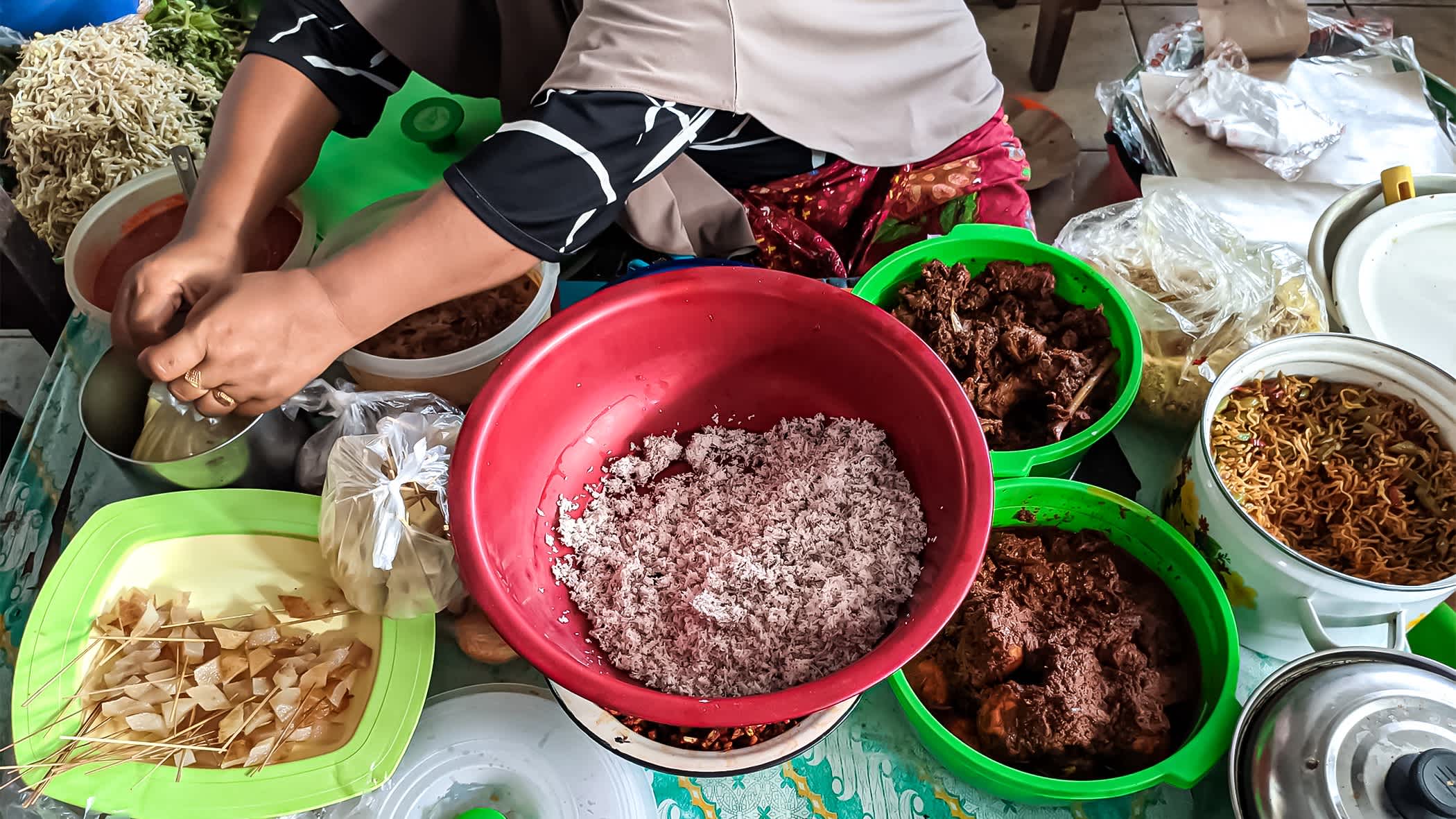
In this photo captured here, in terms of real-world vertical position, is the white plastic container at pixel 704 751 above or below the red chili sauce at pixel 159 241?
below

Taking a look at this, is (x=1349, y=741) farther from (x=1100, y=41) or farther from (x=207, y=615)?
(x=1100, y=41)

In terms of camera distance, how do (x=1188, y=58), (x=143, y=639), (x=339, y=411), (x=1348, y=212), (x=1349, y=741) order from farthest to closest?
(x=1188, y=58)
(x=1348, y=212)
(x=339, y=411)
(x=143, y=639)
(x=1349, y=741)

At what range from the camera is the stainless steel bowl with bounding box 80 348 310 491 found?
0.86 meters

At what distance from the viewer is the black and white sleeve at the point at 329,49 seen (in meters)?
0.92

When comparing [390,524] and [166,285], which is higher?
[166,285]

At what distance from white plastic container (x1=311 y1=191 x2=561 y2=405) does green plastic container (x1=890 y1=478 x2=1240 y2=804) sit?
21.7 inches

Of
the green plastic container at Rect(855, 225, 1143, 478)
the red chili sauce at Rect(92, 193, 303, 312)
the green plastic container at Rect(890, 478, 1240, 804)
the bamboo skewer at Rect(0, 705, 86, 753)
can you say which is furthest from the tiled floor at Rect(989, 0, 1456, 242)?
the bamboo skewer at Rect(0, 705, 86, 753)

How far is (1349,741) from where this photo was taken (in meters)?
0.70

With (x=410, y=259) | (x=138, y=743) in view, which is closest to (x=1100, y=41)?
(x=410, y=259)

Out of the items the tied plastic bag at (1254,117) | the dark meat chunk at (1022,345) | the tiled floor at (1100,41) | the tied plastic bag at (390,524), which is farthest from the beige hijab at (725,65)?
the tiled floor at (1100,41)

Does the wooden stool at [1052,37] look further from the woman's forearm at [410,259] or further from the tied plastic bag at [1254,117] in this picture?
the woman's forearm at [410,259]

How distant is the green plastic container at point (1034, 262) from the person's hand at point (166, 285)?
71cm

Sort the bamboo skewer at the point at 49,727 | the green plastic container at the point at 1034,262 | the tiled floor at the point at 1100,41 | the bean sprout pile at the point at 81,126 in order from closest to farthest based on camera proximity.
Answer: the bamboo skewer at the point at 49,727 < the green plastic container at the point at 1034,262 < the bean sprout pile at the point at 81,126 < the tiled floor at the point at 1100,41

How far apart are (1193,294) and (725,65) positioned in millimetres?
676
